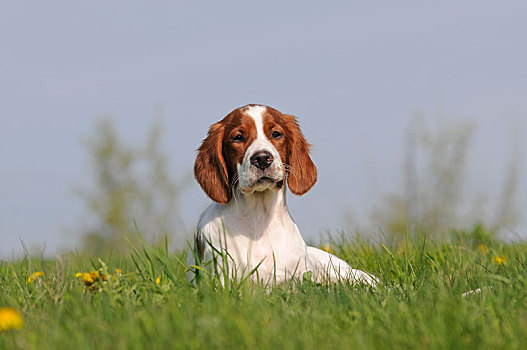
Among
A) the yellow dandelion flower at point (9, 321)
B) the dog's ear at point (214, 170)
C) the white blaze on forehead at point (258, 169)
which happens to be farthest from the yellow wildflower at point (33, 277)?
the white blaze on forehead at point (258, 169)

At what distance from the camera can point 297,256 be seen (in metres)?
5.03

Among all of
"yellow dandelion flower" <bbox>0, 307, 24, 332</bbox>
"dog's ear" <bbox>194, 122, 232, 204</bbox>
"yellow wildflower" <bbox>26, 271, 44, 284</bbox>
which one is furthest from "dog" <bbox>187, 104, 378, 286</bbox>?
"yellow dandelion flower" <bbox>0, 307, 24, 332</bbox>

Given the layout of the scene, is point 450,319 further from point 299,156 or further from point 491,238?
point 491,238

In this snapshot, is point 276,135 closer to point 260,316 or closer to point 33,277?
point 33,277

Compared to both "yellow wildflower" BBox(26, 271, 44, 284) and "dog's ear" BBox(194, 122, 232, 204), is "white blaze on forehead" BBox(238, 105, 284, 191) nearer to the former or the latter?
"dog's ear" BBox(194, 122, 232, 204)

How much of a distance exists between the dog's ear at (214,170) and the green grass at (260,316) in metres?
1.08

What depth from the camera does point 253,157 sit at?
4605 millimetres

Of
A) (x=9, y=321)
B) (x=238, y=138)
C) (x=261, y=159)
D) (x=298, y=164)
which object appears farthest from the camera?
(x=298, y=164)

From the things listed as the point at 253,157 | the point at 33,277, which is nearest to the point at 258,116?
the point at 253,157

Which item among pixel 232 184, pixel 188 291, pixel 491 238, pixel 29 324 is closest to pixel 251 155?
pixel 232 184

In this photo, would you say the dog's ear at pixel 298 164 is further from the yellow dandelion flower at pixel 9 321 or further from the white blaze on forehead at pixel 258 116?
the yellow dandelion flower at pixel 9 321

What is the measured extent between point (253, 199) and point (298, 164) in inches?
20.5

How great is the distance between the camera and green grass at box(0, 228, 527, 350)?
8.70ft

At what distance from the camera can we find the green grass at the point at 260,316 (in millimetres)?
2652
